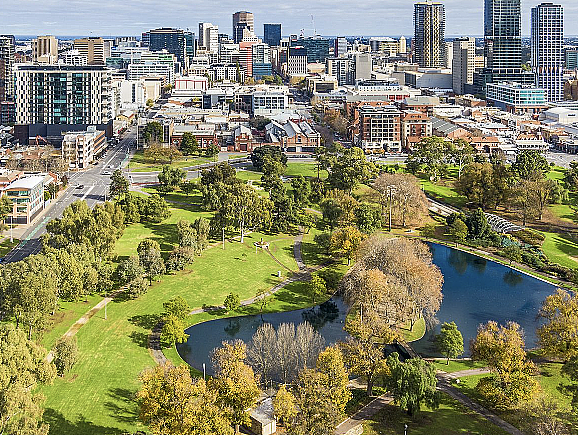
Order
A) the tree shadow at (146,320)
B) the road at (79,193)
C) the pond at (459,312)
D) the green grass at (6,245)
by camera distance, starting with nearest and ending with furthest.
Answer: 1. the pond at (459,312)
2. the tree shadow at (146,320)
3. the green grass at (6,245)
4. the road at (79,193)

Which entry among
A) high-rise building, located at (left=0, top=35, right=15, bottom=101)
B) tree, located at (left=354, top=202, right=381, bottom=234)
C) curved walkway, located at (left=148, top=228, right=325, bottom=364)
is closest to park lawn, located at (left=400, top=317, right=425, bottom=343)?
curved walkway, located at (left=148, top=228, right=325, bottom=364)

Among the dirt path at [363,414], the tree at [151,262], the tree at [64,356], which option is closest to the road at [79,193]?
the tree at [151,262]

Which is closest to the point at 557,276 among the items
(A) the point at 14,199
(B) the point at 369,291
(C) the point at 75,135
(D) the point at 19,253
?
(B) the point at 369,291

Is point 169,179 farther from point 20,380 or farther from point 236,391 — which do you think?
point 236,391

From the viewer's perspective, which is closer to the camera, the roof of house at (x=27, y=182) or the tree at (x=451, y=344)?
the tree at (x=451, y=344)

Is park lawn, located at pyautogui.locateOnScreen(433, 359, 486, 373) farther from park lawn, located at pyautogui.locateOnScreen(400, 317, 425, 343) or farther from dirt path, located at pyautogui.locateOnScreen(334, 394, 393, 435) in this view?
dirt path, located at pyautogui.locateOnScreen(334, 394, 393, 435)

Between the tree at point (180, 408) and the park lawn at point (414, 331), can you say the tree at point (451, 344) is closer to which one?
the park lawn at point (414, 331)
